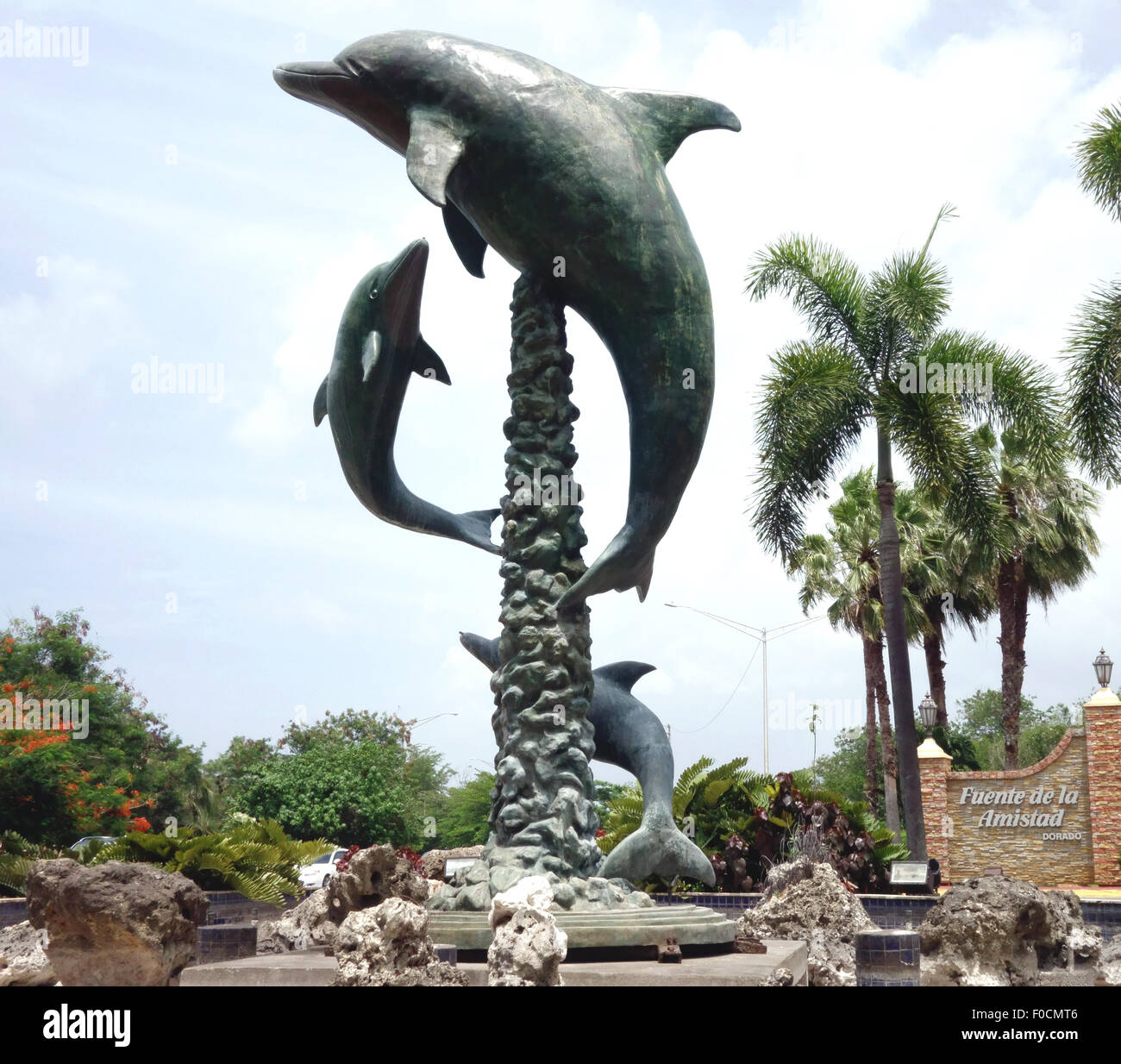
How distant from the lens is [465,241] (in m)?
7.98

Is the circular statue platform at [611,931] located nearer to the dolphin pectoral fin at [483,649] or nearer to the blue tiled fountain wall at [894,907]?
the dolphin pectoral fin at [483,649]

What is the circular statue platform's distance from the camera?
6406 millimetres

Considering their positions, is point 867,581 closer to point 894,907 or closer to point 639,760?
point 894,907

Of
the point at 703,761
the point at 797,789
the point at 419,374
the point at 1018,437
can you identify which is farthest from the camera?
the point at 1018,437

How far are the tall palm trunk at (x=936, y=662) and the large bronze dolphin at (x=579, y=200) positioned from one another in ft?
83.4

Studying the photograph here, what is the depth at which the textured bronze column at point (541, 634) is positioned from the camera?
7141 mm

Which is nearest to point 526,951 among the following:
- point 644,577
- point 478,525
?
point 644,577

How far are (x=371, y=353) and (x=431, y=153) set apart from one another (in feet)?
4.67

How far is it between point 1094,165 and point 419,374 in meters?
13.8

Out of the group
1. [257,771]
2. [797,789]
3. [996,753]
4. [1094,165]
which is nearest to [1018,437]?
[1094,165]

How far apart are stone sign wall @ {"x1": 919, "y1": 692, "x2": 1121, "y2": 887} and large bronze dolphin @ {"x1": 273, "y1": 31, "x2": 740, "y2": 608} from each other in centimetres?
2098

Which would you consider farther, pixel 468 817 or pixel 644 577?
pixel 468 817
